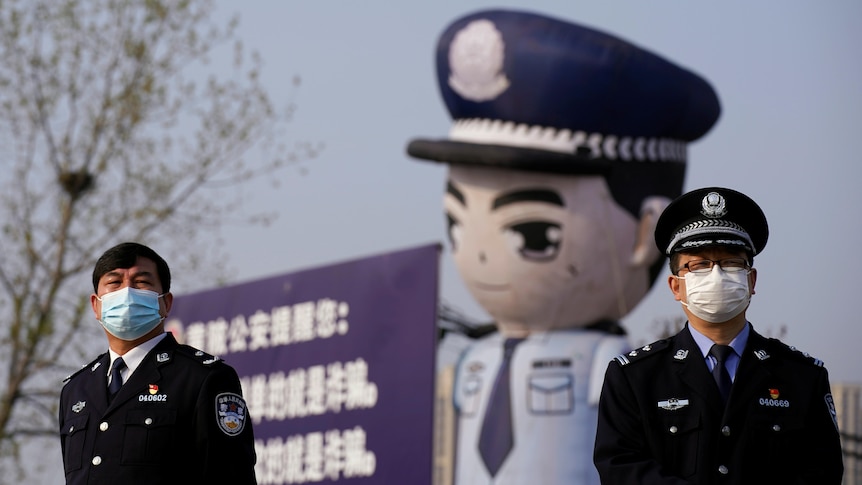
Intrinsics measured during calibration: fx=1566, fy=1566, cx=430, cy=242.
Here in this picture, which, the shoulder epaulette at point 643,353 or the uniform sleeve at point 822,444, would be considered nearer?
the uniform sleeve at point 822,444

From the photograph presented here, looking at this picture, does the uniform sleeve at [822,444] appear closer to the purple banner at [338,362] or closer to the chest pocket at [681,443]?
the chest pocket at [681,443]

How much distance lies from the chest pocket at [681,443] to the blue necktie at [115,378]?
5.03 ft

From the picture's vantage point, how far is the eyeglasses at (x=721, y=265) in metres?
3.72

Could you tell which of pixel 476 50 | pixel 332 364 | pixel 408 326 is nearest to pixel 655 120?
pixel 476 50

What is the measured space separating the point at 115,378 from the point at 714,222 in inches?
67.3

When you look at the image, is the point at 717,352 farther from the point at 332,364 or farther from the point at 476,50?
the point at 332,364

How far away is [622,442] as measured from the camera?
3773 mm

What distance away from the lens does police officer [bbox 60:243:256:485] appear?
4184mm

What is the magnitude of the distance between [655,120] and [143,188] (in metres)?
6.23

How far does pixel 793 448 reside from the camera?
3.69 metres

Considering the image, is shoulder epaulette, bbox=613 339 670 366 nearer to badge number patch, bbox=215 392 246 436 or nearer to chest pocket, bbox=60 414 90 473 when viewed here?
badge number patch, bbox=215 392 246 436

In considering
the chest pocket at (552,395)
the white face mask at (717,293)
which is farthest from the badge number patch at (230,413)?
the chest pocket at (552,395)

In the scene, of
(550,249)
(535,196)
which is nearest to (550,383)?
(550,249)

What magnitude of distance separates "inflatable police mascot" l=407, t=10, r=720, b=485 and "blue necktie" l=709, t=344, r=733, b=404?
6.20 metres
